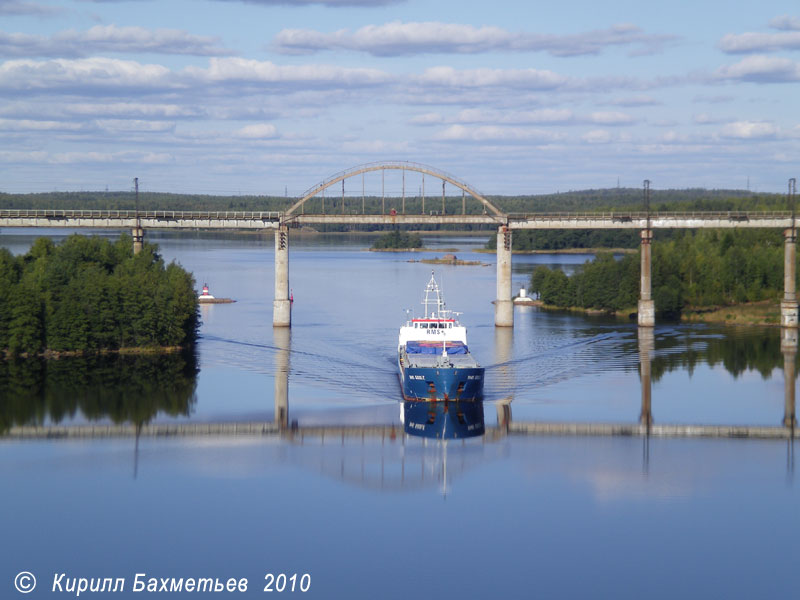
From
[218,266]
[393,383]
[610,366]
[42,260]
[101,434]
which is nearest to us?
[101,434]

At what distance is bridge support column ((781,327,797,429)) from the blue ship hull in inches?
595

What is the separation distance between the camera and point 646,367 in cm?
6681

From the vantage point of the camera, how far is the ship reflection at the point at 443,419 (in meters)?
48.3

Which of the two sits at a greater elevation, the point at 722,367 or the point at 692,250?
the point at 692,250

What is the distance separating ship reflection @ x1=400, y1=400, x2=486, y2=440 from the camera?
48.3 meters

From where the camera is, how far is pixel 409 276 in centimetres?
14862

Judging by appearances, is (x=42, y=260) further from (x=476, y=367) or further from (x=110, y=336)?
(x=476, y=367)

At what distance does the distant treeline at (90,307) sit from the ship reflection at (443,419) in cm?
2294

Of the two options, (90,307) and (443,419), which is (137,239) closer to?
(90,307)

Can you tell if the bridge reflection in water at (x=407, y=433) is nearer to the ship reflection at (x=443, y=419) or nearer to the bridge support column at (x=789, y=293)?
the ship reflection at (x=443, y=419)

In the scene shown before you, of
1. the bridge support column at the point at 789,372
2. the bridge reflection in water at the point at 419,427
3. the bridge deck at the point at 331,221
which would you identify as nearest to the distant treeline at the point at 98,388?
the bridge reflection in water at the point at 419,427

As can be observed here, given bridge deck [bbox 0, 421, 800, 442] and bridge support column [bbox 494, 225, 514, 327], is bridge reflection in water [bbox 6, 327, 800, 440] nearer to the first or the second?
bridge deck [bbox 0, 421, 800, 442]

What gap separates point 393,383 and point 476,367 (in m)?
6.94

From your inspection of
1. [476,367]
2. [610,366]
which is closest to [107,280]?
[476,367]
